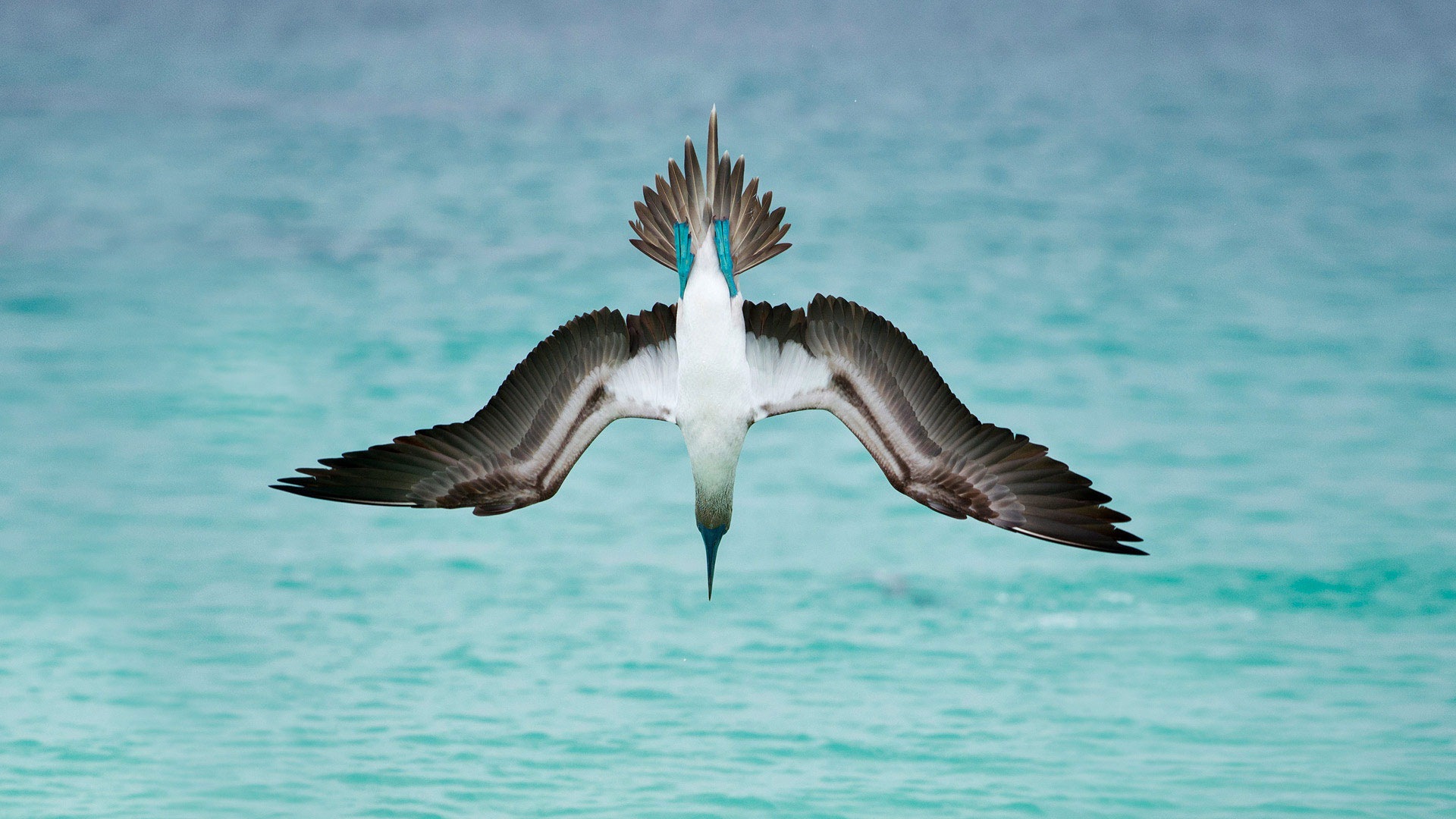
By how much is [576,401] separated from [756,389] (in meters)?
0.69

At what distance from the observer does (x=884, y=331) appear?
6.13m

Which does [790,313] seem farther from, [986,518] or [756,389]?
[986,518]

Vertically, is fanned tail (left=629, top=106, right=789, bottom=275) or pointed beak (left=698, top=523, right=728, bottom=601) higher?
fanned tail (left=629, top=106, right=789, bottom=275)

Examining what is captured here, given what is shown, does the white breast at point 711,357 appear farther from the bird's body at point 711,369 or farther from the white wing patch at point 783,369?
the white wing patch at point 783,369

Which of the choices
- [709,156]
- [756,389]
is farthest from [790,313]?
[709,156]

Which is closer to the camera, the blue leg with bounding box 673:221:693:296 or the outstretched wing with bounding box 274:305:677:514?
the blue leg with bounding box 673:221:693:296

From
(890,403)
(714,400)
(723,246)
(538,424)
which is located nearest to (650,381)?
(714,400)

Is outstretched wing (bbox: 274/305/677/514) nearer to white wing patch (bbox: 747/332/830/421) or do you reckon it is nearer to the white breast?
the white breast

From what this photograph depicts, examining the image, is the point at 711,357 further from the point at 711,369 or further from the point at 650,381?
the point at 650,381

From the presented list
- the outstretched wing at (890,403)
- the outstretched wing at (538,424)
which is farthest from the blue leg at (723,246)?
the outstretched wing at (538,424)

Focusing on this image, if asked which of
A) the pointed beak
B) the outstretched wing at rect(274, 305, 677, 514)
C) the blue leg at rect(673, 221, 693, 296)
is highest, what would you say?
the blue leg at rect(673, 221, 693, 296)

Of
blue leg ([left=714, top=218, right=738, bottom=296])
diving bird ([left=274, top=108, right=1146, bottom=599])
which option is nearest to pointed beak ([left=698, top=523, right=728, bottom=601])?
diving bird ([left=274, top=108, right=1146, bottom=599])

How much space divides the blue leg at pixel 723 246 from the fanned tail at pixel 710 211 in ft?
0.08

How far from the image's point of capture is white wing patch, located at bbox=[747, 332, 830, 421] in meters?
6.06
